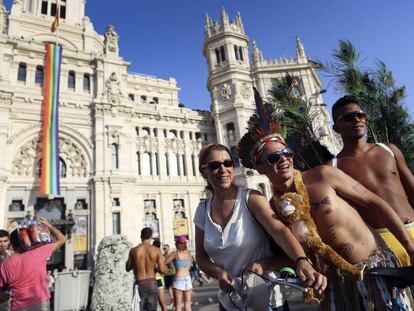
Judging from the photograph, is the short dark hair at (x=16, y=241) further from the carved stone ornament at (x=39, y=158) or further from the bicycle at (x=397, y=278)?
the carved stone ornament at (x=39, y=158)

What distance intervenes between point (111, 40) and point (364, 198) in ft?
95.7

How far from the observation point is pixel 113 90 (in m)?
25.3

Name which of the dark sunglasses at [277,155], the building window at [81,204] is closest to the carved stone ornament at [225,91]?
the building window at [81,204]

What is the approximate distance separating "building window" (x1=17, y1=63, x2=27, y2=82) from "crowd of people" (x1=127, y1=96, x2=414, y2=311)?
26021 mm

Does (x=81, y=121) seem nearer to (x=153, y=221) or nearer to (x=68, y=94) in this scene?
(x=68, y=94)

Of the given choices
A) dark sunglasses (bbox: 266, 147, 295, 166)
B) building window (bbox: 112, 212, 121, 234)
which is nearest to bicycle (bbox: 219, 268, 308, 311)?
dark sunglasses (bbox: 266, 147, 295, 166)

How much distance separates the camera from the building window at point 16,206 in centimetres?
2006

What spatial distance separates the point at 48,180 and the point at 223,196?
20.5m

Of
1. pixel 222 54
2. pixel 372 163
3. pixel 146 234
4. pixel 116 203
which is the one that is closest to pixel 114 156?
pixel 116 203

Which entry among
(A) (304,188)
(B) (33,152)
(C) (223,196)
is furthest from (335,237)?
(B) (33,152)

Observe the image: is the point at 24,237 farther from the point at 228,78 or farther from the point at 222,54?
the point at 222,54

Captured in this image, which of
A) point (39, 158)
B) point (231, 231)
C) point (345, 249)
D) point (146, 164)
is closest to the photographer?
point (345, 249)

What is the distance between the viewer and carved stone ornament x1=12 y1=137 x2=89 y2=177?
69.5ft

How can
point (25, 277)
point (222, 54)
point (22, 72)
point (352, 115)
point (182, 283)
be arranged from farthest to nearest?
point (222, 54) < point (22, 72) < point (182, 283) < point (25, 277) < point (352, 115)
